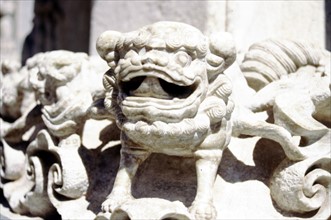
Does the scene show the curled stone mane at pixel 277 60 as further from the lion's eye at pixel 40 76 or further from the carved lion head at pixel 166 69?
the lion's eye at pixel 40 76

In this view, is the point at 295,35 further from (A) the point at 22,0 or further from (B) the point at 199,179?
(A) the point at 22,0

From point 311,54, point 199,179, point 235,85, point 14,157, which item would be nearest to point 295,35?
point 311,54

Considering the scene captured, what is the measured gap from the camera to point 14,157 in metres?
1.85

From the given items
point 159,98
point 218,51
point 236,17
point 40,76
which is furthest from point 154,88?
point 236,17

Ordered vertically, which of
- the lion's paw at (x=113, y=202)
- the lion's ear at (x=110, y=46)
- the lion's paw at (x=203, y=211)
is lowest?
the lion's paw at (x=113, y=202)

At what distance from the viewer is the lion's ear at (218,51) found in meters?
1.36

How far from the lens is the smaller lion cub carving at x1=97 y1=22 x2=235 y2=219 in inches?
51.5

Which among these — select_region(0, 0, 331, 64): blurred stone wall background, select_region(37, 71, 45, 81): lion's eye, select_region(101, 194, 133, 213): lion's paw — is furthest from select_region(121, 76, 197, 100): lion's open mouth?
select_region(0, 0, 331, 64): blurred stone wall background

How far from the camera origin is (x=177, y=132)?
1.32 metres

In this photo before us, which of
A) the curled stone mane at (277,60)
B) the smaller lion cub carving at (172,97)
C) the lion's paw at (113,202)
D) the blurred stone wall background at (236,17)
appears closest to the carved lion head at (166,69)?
the smaller lion cub carving at (172,97)

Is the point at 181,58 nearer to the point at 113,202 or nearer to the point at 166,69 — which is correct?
the point at 166,69

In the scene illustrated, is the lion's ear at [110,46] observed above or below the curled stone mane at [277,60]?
above

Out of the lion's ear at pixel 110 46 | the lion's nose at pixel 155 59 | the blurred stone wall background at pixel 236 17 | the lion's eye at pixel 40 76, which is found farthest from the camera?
the blurred stone wall background at pixel 236 17

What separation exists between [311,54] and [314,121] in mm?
248
